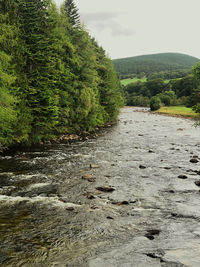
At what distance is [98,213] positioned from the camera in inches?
432

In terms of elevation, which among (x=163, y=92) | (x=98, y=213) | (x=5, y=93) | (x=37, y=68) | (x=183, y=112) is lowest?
(x=98, y=213)

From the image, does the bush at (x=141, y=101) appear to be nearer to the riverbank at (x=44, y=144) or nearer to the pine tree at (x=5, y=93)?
the riverbank at (x=44, y=144)

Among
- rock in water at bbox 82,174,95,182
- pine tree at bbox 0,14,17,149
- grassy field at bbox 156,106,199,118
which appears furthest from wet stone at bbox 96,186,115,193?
grassy field at bbox 156,106,199,118

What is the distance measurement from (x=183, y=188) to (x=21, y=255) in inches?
411

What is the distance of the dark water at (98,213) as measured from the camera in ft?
25.5

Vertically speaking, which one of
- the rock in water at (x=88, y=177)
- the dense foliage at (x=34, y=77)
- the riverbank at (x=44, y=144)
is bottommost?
the rock in water at (x=88, y=177)

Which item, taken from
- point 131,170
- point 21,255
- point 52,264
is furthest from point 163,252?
point 131,170

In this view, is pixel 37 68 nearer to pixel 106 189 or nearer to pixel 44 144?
pixel 44 144

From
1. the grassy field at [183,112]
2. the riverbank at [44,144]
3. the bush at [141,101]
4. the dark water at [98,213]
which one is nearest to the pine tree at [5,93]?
the riverbank at [44,144]

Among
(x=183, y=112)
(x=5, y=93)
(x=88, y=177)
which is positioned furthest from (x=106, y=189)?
(x=183, y=112)

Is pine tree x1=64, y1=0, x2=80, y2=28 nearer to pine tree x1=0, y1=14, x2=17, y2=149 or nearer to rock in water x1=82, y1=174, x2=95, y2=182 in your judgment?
pine tree x1=0, y1=14, x2=17, y2=149

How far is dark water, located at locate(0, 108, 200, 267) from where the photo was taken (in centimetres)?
777

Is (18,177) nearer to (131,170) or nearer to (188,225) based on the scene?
(131,170)

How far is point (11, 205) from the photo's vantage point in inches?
453
